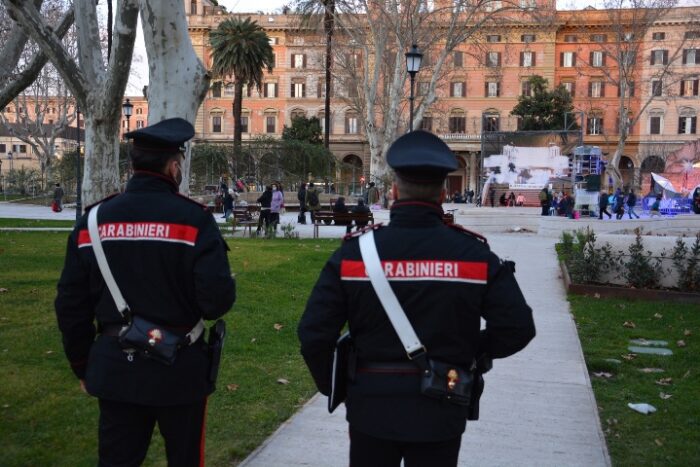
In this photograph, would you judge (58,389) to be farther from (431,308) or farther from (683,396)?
(683,396)

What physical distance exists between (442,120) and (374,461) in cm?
6580

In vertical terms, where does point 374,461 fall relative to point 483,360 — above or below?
below

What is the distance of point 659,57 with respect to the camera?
67375 millimetres

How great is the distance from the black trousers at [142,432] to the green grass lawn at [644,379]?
10.0 ft

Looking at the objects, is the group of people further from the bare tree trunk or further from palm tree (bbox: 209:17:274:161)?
palm tree (bbox: 209:17:274:161)

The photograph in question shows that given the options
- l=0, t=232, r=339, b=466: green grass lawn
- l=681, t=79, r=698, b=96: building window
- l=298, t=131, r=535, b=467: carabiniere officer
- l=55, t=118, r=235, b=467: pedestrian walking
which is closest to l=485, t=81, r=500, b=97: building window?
l=681, t=79, r=698, b=96: building window

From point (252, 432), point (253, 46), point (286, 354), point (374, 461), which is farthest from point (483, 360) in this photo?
point (253, 46)

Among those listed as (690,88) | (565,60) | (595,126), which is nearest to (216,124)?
(565,60)

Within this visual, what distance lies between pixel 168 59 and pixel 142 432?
14.3 feet

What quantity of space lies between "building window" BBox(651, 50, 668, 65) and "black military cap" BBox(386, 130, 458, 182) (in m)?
67.7

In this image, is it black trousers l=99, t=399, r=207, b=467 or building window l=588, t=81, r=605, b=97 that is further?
building window l=588, t=81, r=605, b=97

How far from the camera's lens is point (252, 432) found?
5.40 m

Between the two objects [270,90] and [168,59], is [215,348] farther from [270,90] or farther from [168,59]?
[270,90]

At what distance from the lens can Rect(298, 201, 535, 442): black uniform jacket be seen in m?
2.78
